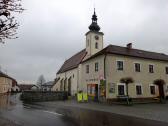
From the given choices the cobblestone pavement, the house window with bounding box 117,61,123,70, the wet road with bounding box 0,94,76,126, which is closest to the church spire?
the house window with bounding box 117,61,123,70

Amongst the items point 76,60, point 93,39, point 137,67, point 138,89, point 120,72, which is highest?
point 93,39

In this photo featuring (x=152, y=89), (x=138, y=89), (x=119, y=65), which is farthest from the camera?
(x=152, y=89)

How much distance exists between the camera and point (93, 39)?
41.3 meters

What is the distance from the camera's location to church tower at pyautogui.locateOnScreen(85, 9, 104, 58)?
4097 cm

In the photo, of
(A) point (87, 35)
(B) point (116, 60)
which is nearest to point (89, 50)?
(A) point (87, 35)

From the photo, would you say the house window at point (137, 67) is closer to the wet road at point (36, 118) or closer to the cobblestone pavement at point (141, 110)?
the cobblestone pavement at point (141, 110)

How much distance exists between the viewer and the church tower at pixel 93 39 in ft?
134

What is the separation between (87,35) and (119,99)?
1854cm

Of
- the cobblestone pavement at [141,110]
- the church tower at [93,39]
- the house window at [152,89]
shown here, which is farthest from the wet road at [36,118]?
the church tower at [93,39]

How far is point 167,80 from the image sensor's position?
34.0 meters

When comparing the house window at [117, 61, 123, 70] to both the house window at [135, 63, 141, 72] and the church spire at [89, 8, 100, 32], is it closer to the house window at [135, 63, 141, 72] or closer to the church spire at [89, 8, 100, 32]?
the house window at [135, 63, 141, 72]

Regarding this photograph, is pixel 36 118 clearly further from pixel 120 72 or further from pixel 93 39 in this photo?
pixel 93 39

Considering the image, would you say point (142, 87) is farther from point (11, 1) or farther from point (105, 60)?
point (11, 1)

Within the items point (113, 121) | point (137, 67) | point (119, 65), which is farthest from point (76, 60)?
point (113, 121)
